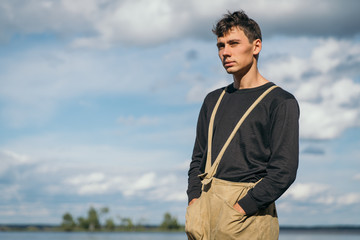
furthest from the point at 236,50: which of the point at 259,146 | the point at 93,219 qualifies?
the point at 93,219

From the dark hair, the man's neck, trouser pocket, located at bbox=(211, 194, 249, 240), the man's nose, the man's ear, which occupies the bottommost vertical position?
trouser pocket, located at bbox=(211, 194, 249, 240)

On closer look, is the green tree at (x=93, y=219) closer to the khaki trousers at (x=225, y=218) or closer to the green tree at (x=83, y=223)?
the green tree at (x=83, y=223)

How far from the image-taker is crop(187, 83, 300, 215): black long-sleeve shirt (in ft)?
13.2

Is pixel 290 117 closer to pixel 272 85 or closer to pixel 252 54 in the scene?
pixel 272 85

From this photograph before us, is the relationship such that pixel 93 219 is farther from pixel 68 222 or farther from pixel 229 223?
pixel 229 223

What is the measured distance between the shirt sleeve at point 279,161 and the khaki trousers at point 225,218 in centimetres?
10

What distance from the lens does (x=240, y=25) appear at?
4375mm

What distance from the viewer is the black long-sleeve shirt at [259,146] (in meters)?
4.02

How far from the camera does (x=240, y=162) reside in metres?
4.18

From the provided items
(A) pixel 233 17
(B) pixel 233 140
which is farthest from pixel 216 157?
(A) pixel 233 17

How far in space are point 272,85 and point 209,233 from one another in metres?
1.47

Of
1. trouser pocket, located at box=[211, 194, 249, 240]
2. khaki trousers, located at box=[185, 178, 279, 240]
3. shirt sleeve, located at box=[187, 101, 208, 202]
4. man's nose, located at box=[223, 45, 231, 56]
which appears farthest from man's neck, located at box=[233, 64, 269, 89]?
trouser pocket, located at box=[211, 194, 249, 240]

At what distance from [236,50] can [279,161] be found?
1071mm

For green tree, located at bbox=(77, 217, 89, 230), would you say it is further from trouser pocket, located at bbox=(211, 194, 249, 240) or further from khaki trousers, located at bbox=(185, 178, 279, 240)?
trouser pocket, located at bbox=(211, 194, 249, 240)
